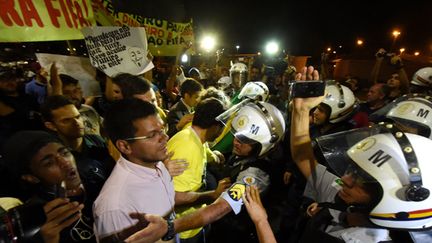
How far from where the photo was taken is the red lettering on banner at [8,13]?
3.24 m

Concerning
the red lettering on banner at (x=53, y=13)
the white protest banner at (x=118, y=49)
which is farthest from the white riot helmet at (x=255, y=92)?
the red lettering on banner at (x=53, y=13)

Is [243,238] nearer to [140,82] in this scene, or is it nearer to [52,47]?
[140,82]

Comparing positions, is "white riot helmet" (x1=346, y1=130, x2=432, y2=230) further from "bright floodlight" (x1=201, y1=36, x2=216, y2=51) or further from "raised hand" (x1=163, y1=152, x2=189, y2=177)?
"bright floodlight" (x1=201, y1=36, x2=216, y2=51)

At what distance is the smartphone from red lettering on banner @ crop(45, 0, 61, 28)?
3.44 m

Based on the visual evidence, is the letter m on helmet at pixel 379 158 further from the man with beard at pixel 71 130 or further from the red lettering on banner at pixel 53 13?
the red lettering on banner at pixel 53 13

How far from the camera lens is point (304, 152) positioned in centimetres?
317

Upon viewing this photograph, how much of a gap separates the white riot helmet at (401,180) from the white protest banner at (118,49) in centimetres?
388

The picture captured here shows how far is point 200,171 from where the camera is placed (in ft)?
10.9

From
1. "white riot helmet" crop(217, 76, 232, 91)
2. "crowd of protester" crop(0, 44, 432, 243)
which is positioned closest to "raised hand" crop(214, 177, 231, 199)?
"crowd of protester" crop(0, 44, 432, 243)

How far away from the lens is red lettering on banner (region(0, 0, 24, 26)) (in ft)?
10.6

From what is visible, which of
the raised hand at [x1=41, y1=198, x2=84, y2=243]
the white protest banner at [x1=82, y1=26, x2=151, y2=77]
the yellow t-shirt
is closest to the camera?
the raised hand at [x1=41, y1=198, x2=84, y2=243]

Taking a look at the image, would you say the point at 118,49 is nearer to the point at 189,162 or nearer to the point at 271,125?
the point at 189,162

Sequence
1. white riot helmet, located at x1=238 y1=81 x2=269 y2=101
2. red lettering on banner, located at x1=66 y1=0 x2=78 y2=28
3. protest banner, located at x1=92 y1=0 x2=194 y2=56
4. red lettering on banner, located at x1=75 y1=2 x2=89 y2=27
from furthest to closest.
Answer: white riot helmet, located at x1=238 y1=81 x2=269 y2=101 → protest banner, located at x1=92 y1=0 x2=194 y2=56 → red lettering on banner, located at x1=75 y1=2 x2=89 y2=27 → red lettering on banner, located at x1=66 y1=0 x2=78 y2=28

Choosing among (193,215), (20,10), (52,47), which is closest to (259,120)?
(193,215)
